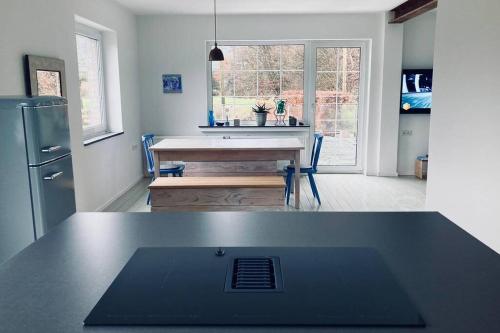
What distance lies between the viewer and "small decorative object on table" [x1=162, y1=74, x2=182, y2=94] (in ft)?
23.3

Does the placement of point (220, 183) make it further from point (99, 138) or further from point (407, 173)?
point (407, 173)

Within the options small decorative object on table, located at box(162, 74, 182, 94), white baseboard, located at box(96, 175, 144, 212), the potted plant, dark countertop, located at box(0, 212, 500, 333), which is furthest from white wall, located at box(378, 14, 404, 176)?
dark countertop, located at box(0, 212, 500, 333)

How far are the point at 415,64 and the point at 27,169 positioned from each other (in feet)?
19.7

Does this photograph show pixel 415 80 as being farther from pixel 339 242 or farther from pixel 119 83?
pixel 339 242

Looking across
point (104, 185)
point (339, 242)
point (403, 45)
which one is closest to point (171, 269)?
point (339, 242)

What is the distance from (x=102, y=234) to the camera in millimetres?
1493

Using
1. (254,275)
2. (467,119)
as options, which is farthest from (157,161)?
(254,275)

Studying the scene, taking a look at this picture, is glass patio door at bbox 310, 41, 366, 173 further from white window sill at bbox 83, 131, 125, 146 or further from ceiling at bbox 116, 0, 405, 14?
white window sill at bbox 83, 131, 125, 146

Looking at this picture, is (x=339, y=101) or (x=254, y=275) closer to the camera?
(x=254, y=275)

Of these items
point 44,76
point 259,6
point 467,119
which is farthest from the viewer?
point 259,6

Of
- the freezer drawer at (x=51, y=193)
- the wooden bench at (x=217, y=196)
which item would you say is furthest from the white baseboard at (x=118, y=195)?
the freezer drawer at (x=51, y=193)

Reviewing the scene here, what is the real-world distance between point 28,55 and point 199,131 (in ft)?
12.5

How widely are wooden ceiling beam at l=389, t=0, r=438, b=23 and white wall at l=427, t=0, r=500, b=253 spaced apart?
4.71 ft

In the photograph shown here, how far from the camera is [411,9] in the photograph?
19.0 feet
